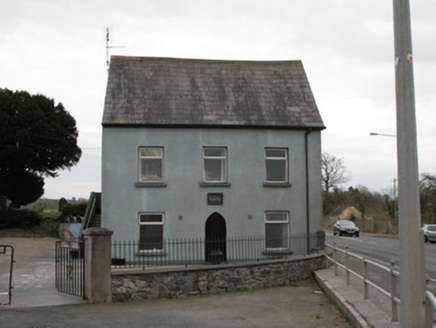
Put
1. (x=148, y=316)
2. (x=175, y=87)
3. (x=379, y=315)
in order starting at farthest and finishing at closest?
(x=175, y=87)
(x=148, y=316)
(x=379, y=315)

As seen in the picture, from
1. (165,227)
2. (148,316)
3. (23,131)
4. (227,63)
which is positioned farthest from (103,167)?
(23,131)

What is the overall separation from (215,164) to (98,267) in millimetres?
9646

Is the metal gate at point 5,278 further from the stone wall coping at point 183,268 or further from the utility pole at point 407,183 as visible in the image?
the utility pole at point 407,183

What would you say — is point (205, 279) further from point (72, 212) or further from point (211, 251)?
point (72, 212)

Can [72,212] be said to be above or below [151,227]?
above

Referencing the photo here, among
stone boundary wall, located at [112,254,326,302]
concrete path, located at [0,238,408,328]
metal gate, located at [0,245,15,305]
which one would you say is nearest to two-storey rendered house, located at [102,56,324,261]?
metal gate, located at [0,245,15,305]

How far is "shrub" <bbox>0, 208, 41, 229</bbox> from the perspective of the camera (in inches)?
1487

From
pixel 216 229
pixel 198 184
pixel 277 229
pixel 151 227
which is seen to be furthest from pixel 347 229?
pixel 151 227

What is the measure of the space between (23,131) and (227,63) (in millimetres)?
27723

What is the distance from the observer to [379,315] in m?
8.68

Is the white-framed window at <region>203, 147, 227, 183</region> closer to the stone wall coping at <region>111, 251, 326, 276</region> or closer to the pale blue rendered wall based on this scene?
the pale blue rendered wall

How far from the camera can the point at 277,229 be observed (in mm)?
21312

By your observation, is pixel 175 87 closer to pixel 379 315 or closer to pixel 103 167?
pixel 103 167

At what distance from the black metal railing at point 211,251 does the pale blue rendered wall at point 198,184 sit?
1.60ft
